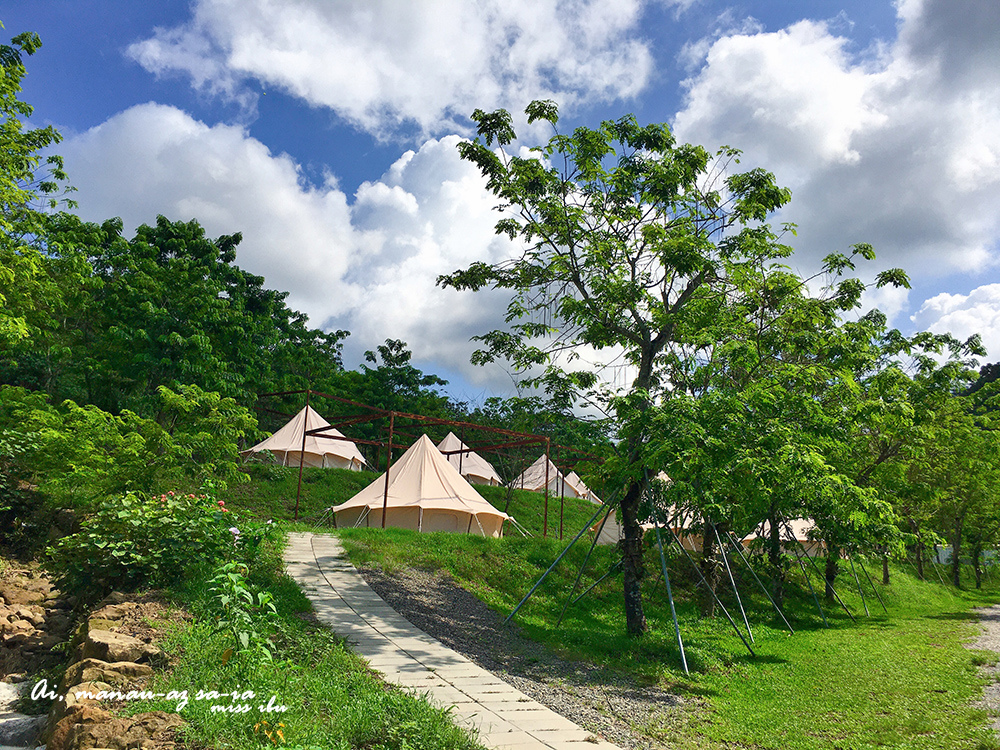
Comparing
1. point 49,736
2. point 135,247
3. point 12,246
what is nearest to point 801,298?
point 49,736

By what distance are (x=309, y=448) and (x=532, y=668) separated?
22287 mm

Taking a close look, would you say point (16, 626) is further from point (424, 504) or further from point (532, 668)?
point (424, 504)

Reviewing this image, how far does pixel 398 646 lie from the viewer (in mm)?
7559

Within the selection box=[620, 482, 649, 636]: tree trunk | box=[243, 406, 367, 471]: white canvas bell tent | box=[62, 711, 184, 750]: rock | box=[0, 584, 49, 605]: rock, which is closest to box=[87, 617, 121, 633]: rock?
box=[62, 711, 184, 750]: rock

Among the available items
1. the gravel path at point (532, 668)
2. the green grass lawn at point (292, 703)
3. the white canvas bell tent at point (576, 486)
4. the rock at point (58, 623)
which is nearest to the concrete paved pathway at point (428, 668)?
the gravel path at point (532, 668)

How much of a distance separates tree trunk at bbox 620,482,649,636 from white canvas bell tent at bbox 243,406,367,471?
17.9 metres

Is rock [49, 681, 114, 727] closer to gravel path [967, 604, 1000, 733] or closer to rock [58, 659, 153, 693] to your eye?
rock [58, 659, 153, 693]

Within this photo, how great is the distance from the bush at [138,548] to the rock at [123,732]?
123 inches

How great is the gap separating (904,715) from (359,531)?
32.4ft

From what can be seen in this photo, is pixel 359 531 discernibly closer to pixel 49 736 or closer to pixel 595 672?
pixel 595 672

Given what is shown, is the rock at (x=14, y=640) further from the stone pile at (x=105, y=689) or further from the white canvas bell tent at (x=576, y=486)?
the white canvas bell tent at (x=576, y=486)

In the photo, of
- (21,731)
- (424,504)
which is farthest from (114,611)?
(424,504)

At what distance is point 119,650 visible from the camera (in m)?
4.89

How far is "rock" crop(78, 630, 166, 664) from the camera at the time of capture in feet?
16.0
